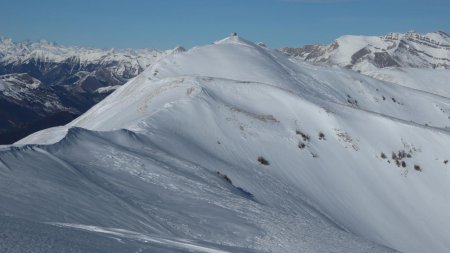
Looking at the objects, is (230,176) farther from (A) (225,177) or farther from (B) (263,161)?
(B) (263,161)

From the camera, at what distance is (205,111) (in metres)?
40.1

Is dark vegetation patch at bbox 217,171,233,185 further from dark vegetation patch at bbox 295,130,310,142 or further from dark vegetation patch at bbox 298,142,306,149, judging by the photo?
dark vegetation patch at bbox 295,130,310,142

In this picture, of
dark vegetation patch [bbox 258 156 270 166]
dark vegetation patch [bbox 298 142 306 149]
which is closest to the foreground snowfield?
dark vegetation patch [bbox 298 142 306 149]

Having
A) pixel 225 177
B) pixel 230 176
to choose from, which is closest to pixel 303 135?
pixel 230 176

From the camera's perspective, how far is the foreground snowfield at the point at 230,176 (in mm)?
15320

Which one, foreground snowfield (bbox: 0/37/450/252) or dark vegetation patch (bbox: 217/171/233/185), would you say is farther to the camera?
dark vegetation patch (bbox: 217/171/233/185)

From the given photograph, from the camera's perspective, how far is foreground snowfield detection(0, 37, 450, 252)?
15320 mm

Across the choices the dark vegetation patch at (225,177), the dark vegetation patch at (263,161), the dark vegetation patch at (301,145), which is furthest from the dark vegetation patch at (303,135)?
the dark vegetation patch at (225,177)

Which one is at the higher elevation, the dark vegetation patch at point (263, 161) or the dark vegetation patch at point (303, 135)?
the dark vegetation patch at point (303, 135)

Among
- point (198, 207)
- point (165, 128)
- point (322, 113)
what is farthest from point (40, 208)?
point (322, 113)

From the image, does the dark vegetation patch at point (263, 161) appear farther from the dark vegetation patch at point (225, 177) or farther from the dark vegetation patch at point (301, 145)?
the dark vegetation patch at point (225, 177)

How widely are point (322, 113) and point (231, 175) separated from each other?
17.9 meters

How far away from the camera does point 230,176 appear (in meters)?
29.2

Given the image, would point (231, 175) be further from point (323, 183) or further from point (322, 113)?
point (322, 113)
